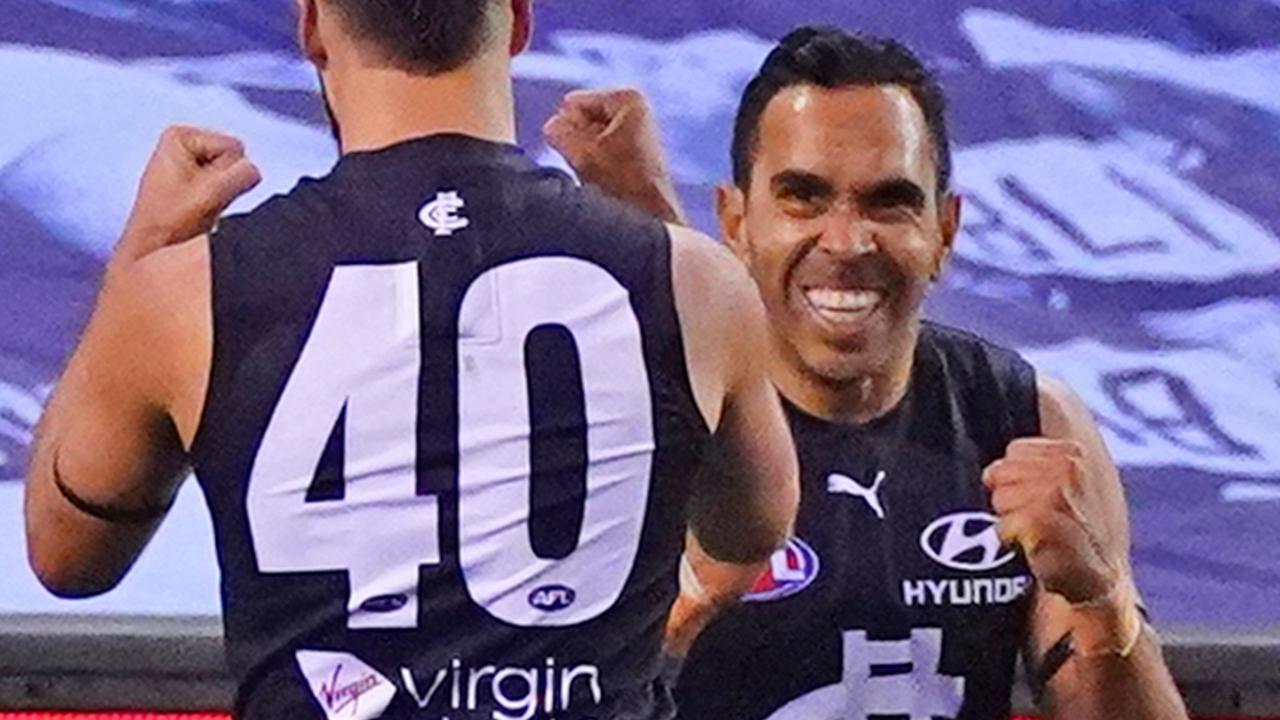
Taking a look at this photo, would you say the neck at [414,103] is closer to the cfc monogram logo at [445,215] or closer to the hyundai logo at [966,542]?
the cfc monogram logo at [445,215]

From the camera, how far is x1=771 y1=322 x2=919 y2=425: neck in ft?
5.85

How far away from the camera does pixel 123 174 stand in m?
2.50

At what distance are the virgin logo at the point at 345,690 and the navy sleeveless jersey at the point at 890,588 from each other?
0.60 meters

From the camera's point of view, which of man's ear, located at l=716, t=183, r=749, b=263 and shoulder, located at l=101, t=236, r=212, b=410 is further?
man's ear, located at l=716, t=183, r=749, b=263

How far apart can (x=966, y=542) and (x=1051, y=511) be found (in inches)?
13.4

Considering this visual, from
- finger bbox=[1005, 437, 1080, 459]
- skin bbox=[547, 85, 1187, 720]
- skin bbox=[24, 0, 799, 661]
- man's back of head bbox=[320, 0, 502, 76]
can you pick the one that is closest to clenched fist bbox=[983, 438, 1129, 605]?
finger bbox=[1005, 437, 1080, 459]

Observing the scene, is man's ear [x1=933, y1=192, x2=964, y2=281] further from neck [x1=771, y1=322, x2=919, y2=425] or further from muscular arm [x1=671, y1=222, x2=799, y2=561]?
muscular arm [x1=671, y1=222, x2=799, y2=561]

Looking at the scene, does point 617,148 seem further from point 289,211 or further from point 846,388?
point 846,388

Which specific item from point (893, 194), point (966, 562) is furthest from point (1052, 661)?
point (893, 194)

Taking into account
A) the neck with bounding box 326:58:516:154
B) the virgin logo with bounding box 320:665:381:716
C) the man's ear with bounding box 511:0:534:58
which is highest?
the man's ear with bounding box 511:0:534:58

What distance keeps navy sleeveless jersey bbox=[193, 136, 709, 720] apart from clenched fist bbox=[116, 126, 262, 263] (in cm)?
8

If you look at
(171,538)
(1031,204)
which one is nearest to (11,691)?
(171,538)

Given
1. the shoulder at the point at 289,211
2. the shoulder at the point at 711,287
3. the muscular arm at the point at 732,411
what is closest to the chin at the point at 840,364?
the muscular arm at the point at 732,411

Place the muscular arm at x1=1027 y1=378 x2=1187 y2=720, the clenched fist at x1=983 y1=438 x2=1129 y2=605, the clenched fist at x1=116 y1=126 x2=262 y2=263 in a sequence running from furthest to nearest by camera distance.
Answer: the muscular arm at x1=1027 y1=378 x2=1187 y2=720 → the clenched fist at x1=983 y1=438 x2=1129 y2=605 → the clenched fist at x1=116 y1=126 x2=262 y2=263
